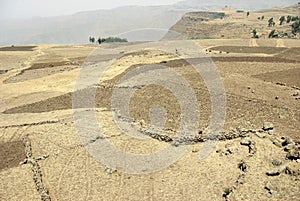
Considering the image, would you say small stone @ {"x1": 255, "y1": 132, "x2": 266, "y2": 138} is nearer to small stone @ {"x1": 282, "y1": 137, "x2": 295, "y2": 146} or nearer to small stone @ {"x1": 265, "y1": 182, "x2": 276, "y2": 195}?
small stone @ {"x1": 282, "y1": 137, "x2": 295, "y2": 146}

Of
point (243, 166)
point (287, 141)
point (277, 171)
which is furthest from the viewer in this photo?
point (287, 141)

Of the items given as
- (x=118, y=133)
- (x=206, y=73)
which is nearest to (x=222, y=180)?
(x=118, y=133)

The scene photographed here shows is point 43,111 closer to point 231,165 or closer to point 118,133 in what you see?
point 118,133

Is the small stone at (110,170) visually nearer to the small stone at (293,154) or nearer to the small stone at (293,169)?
the small stone at (293,169)

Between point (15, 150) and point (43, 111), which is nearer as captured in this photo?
point (15, 150)

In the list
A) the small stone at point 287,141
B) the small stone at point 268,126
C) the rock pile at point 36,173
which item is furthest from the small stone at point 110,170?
the small stone at point 268,126

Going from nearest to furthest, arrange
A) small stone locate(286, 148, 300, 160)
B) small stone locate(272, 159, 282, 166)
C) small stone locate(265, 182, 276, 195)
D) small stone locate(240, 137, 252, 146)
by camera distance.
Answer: small stone locate(265, 182, 276, 195)
small stone locate(272, 159, 282, 166)
small stone locate(286, 148, 300, 160)
small stone locate(240, 137, 252, 146)

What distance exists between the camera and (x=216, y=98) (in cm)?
2111

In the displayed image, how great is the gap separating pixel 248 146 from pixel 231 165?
1.77 m

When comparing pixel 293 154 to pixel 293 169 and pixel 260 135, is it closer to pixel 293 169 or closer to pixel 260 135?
pixel 293 169

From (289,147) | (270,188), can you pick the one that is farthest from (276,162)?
(270,188)

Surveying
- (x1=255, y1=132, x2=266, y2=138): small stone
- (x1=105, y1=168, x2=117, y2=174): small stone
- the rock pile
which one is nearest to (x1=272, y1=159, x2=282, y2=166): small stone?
(x1=255, y1=132, x2=266, y2=138): small stone

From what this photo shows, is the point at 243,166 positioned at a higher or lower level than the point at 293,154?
lower

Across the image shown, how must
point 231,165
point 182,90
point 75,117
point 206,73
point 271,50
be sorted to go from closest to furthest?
1. point 231,165
2. point 75,117
3. point 182,90
4. point 206,73
5. point 271,50
